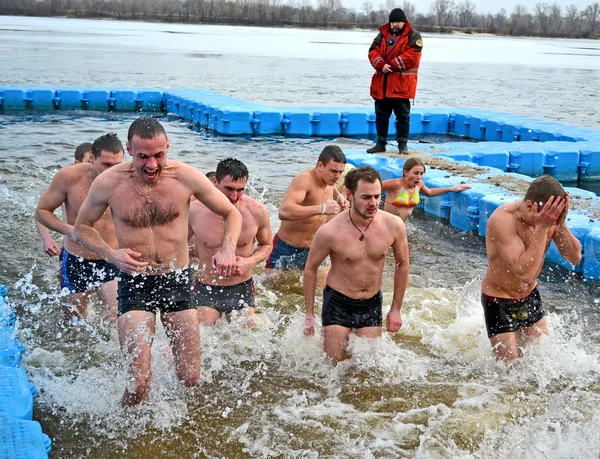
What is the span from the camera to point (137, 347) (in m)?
4.40

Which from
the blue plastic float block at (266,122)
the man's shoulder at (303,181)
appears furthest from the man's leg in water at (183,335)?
the blue plastic float block at (266,122)

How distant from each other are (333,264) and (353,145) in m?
10.7

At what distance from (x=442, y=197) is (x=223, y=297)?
4.76 m

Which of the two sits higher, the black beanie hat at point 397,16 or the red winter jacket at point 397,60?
the black beanie hat at point 397,16

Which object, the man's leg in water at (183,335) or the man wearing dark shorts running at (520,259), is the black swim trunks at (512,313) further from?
the man's leg in water at (183,335)

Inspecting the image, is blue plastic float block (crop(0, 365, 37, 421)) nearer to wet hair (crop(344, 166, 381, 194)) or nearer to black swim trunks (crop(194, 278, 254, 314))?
black swim trunks (crop(194, 278, 254, 314))

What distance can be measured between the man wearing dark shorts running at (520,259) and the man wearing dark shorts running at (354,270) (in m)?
0.63

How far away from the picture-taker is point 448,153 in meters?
12.0

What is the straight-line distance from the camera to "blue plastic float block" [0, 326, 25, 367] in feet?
16.2

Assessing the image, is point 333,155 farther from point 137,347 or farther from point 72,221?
point 137,347

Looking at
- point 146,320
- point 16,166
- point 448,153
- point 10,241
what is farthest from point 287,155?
point 146,320

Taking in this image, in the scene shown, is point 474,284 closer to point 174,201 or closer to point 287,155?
point 174,201

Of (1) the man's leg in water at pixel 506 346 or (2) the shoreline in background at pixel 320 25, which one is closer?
(1) the man's leg in water at pixel 506 346

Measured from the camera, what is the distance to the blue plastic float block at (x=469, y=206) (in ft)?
30.3
